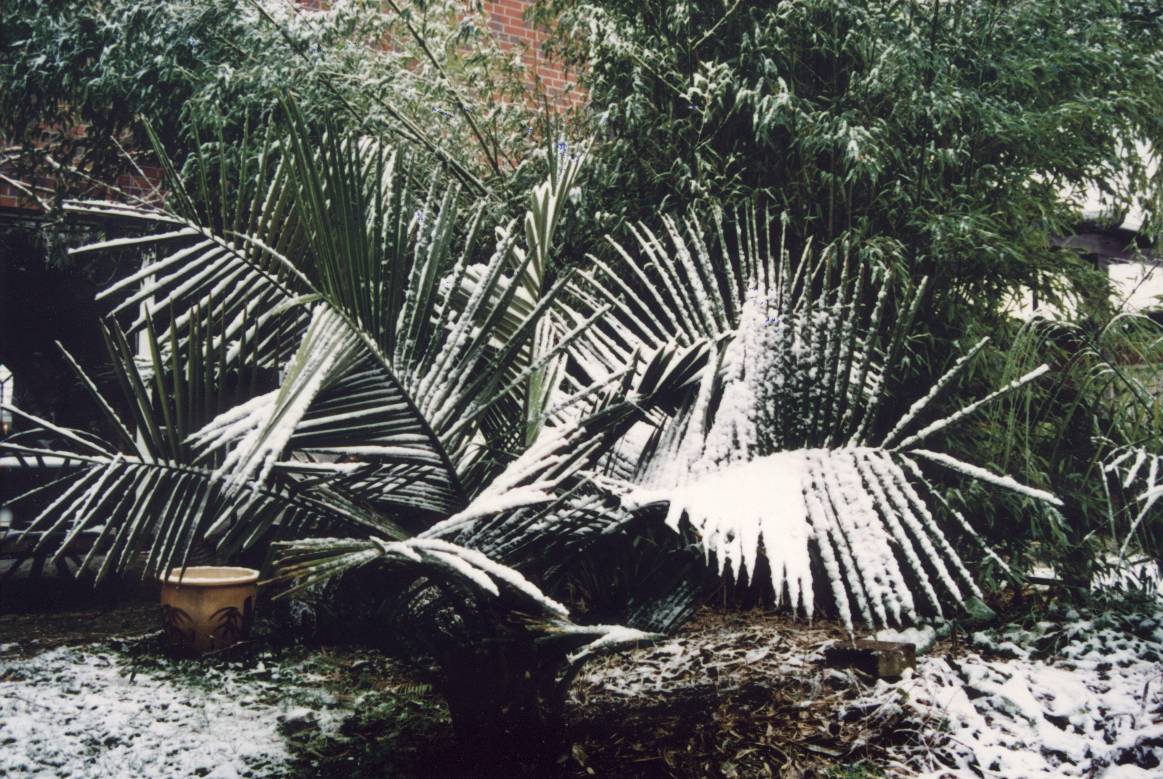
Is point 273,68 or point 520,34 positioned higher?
point 520,34

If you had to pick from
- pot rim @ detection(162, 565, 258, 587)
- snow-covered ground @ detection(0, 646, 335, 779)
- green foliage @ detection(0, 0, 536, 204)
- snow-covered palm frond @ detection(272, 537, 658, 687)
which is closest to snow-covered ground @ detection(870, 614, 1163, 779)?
snow-covered palm frond @ detection(272, 537, 658, 687)

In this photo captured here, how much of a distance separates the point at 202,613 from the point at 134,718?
2.67 feet

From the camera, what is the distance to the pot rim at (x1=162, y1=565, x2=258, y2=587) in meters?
3.60

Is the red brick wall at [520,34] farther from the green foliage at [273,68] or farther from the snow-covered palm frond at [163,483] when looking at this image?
the snow-covered palm frond at [163,483]

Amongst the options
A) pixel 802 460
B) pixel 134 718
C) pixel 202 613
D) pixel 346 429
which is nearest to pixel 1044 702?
pixel 802 460

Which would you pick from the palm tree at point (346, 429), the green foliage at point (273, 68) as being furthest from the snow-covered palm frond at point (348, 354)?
the green foliage at point (273, 68)

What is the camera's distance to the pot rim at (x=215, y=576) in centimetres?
360

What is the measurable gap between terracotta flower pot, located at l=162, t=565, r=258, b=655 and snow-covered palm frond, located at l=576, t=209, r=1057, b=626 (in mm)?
2214

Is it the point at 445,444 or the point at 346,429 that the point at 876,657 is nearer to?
the point at 445,444

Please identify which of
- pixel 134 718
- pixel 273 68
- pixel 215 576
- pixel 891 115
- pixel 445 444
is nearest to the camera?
pixel 445 444

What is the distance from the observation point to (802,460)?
165cm

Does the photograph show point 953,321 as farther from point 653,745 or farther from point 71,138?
point 71,138

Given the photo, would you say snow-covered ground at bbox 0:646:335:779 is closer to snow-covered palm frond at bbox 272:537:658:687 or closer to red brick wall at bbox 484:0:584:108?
snow-covered palm frond at bbox 272:537:658:687

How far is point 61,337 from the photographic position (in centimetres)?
572
